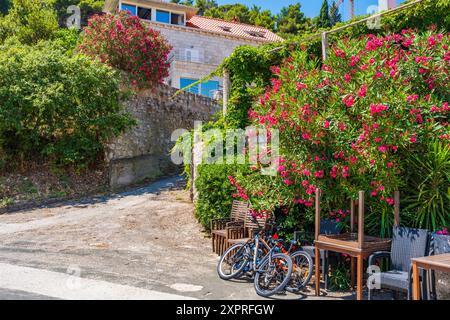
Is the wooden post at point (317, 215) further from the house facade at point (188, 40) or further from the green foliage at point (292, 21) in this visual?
the green foliage at point (292, 21)

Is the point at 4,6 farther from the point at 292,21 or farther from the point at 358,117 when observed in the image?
the point at 358,117

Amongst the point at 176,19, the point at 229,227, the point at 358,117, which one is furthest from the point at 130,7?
the point at 358,117

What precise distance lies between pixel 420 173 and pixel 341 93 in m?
1.61

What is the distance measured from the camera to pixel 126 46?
17.5 meters

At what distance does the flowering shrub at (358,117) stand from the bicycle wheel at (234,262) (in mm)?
1102

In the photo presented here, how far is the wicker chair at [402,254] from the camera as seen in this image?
191 inches

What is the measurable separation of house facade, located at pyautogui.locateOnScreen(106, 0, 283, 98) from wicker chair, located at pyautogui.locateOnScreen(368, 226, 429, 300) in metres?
23.7

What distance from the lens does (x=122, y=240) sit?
906cm

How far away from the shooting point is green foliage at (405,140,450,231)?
5590 millimetres

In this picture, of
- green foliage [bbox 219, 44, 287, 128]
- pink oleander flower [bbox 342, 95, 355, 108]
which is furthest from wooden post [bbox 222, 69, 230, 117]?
pink oleander flower [bbox 342, 95, 355, 108]

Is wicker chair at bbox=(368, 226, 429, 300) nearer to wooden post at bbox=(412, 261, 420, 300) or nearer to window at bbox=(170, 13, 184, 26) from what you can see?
wooden post at bbox=(412, 261, 420, 300)
